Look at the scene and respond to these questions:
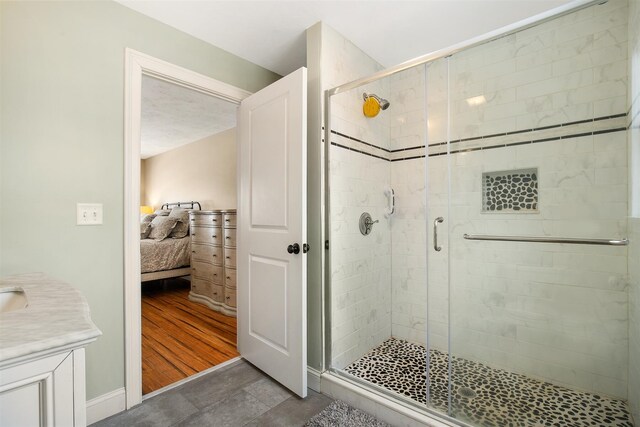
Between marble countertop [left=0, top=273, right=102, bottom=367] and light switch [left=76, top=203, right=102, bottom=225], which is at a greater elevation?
light switch [left=76, top=203, right=102, bottom=225]

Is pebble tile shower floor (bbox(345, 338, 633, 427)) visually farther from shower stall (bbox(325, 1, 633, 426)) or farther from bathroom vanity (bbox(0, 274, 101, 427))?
→ bathroom vanity (bbox(0, 274, 101, 427))

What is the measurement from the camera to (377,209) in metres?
2.44

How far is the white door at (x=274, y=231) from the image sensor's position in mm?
1786

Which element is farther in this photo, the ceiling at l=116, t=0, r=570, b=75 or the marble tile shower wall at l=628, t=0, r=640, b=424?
the ceiling at l=116, t=0, r=570, b=75

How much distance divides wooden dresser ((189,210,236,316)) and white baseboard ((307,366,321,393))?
1.57m

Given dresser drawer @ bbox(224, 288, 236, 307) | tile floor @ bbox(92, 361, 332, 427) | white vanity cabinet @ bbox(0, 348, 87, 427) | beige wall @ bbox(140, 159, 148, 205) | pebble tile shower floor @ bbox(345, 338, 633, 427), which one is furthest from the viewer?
beige wall @ bbox(140, 159, 148, 205)

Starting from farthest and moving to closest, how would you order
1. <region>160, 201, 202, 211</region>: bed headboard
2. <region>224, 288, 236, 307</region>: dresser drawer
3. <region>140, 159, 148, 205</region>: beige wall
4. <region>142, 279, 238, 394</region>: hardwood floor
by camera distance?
<region>140, 159, 148, 205</region>: beige wall < <region>160, 201, 202, 211</region>: bed headboard < <region>224, 288, 236, 307</region>: dresser drawer < <region>142, 279, 238, 394</region>: hardwood floor

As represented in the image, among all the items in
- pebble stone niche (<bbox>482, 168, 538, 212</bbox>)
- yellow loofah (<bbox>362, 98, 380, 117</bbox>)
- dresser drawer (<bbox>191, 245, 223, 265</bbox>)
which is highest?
yellow loofah (<bbox>362, 98, 380, 117</bbox>)

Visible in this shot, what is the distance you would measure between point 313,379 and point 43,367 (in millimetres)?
1623

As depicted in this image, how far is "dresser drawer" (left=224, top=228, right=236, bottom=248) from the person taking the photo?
3.34m

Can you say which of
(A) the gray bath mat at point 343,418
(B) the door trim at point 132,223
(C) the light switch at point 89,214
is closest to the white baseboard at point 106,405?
(B) the door trim at point 132,223

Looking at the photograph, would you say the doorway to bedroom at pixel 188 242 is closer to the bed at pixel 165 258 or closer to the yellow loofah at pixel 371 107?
the bed at pixel 165 258

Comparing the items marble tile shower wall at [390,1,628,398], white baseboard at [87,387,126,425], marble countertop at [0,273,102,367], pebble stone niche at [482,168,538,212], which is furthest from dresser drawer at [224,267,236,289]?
pebble stone niche at [482,168,538,212]

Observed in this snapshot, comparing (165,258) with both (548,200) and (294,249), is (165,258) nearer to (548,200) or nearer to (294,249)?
(294,249)
